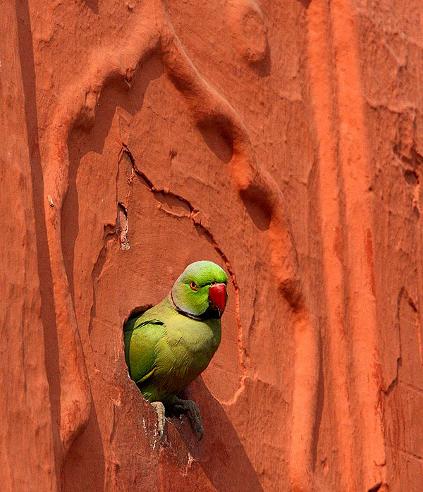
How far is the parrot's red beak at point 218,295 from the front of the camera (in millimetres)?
5996

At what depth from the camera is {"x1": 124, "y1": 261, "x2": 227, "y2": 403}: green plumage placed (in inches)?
237

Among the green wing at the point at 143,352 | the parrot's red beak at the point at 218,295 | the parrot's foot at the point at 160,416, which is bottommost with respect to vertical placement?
the parrot's foot at the point at 160,416

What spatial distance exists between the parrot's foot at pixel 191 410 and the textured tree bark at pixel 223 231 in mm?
40

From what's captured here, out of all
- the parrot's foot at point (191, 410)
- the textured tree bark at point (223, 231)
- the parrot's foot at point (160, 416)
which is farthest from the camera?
the parrot's foot at point (191, 410)

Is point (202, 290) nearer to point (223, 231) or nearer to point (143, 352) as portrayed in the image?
point (143, 352)

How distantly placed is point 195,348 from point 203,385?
0.38m

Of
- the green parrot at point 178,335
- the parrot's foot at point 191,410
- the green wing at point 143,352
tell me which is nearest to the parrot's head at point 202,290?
the green parrot at point 178,335

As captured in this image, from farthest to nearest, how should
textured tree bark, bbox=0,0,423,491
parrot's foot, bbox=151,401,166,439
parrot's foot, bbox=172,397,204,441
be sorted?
parrot's foot, bbox=172,397,204,441 → parrot's foot, bbox=151,401,166,439 → textured tree bark, bbox=0,0,423,491

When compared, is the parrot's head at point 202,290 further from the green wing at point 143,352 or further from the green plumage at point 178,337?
the green wing at point 143,352

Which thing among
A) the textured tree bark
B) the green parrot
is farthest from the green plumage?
the textured tree bark

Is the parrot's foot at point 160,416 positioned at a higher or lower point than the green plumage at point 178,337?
lower

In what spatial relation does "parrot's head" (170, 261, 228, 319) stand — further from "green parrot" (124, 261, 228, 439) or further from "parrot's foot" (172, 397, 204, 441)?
"parrot's foot" (172, 397, 204, 441)

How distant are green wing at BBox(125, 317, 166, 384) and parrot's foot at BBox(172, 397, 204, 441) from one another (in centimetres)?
19

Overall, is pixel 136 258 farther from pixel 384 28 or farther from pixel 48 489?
pixel 384 28
